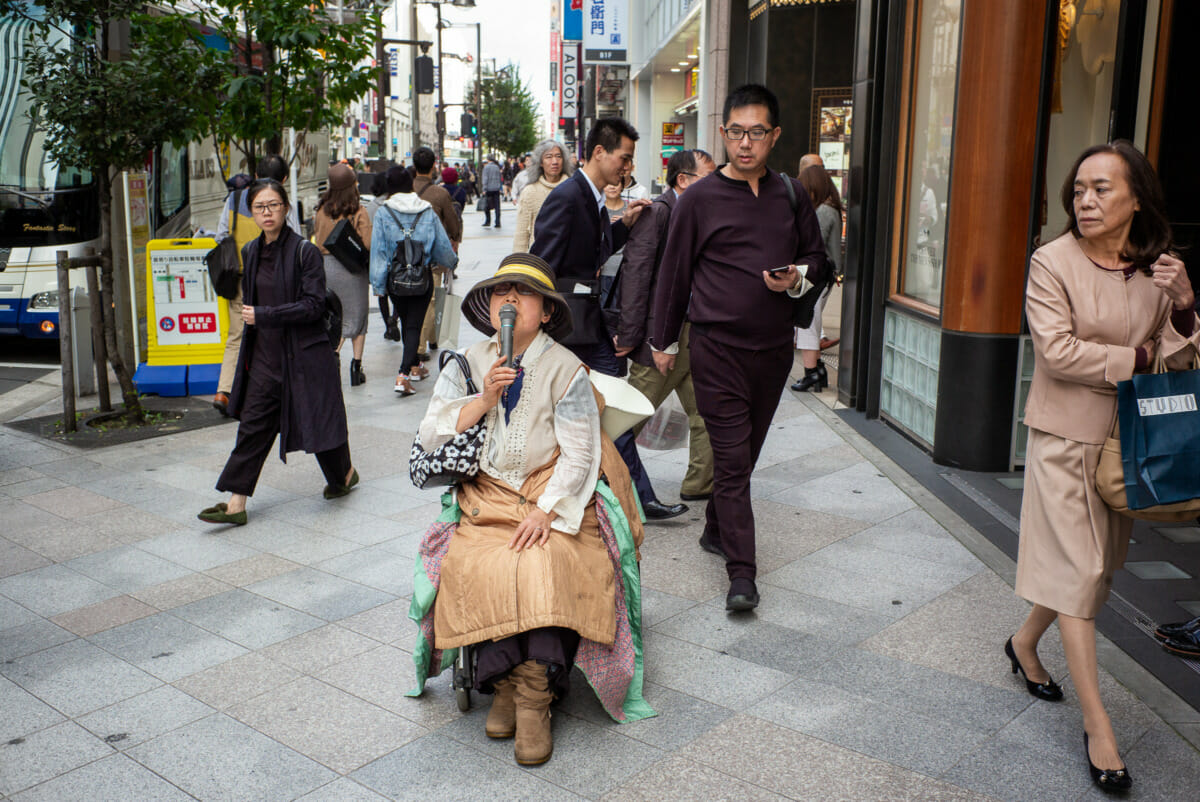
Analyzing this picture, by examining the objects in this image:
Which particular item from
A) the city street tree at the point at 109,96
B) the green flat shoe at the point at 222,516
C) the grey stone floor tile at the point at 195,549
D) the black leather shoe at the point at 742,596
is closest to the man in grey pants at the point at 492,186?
the city street tree at the point at 109,96

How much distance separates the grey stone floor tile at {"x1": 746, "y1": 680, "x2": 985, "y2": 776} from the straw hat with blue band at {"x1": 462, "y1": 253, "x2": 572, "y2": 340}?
1.43m

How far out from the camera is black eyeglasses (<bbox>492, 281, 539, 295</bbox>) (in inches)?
137

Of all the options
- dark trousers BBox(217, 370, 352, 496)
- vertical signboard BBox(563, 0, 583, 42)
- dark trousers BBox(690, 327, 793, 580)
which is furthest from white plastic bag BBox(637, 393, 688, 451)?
vertical signboard BBox(563, 0, 583, 42)

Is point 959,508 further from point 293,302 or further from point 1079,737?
point 293,302

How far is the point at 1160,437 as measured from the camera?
3074mm

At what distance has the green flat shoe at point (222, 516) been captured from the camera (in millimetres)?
5692

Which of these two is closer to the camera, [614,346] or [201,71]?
[614,346]

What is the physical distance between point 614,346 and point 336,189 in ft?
15.9

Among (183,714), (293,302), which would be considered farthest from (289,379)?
(183,714)

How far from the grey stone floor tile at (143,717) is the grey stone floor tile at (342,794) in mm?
690

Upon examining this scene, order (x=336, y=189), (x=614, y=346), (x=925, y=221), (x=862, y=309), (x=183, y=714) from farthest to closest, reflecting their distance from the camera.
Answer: (x=336, y=189) → (x=862, y=309) → (x=925, y=221) → (x=614, y=346) → (x=183, y=714)

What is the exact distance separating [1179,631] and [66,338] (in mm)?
6958

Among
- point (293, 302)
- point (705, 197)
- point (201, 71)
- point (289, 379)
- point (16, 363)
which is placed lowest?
point (16, 363)

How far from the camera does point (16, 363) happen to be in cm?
1105
